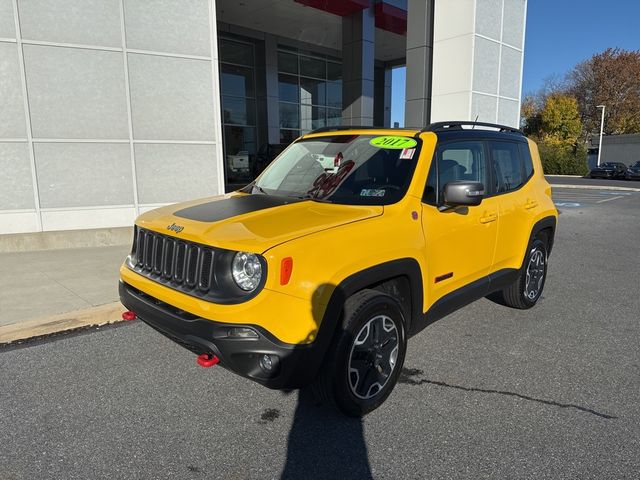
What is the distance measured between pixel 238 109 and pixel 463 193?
73.2 feet

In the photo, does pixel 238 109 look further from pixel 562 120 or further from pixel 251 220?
pixel 562 120

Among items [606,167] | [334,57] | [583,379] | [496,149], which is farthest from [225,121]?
[606,167]

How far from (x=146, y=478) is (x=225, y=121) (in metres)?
22.4

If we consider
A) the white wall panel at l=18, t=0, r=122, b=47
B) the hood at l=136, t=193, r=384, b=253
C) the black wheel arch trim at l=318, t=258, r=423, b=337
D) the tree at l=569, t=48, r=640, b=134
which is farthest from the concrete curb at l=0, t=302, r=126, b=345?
the tree at l=569, t=48, r=640, b=134

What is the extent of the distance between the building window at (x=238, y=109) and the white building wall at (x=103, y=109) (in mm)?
14213

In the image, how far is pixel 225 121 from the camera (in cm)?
2333

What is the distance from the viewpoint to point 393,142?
371 centimetres

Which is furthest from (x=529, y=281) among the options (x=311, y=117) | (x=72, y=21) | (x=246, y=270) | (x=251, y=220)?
(x=311, y=117)

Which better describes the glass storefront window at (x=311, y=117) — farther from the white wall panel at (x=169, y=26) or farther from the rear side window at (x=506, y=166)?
the rear side window at (x=506, y=166)

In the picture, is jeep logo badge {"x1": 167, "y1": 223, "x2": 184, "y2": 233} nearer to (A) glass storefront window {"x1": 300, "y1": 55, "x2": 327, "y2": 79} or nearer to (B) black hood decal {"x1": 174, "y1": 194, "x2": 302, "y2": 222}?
(B) black hood decal {"x1": 174, "y1": 194, "x2": 302, "y2": 222}

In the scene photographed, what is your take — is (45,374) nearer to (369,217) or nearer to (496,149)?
(369,217)

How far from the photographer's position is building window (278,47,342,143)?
2536cm

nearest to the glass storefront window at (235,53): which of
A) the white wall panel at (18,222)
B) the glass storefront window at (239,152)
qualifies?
the glass storefront window at (239,152)

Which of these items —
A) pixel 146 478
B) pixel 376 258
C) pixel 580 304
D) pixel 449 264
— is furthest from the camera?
pixel 580 304
